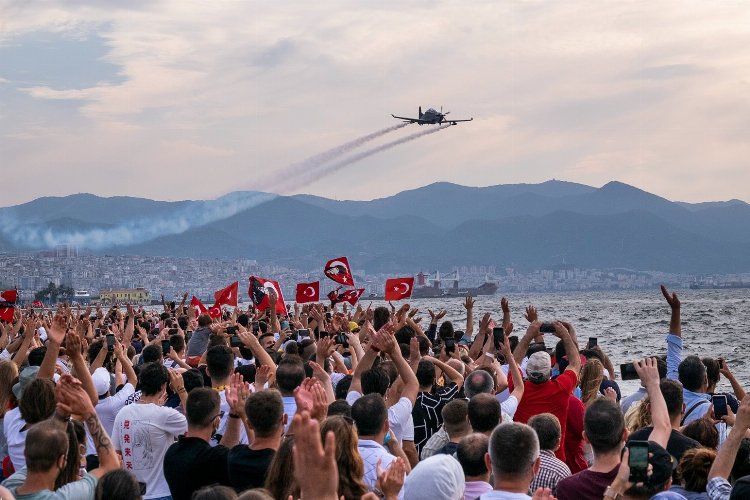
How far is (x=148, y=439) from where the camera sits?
7.45m

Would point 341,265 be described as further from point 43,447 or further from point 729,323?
point 729,323

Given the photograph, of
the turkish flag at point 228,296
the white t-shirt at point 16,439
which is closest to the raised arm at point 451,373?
the white t-shirt at point 16,439

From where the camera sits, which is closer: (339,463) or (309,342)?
(339,463)

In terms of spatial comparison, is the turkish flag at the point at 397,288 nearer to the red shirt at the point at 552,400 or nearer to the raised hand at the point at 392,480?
the red shirt at the point at 552,400

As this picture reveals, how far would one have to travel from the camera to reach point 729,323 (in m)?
85.8

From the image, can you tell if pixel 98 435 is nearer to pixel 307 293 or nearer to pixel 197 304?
pixel 197 304

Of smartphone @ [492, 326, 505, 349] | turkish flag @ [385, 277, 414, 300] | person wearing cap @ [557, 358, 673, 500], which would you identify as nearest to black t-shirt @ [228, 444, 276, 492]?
person wearing cap @ [557, 358, 673, 500]

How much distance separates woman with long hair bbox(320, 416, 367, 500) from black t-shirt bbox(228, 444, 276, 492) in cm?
95

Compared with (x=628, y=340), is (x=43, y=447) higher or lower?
higher

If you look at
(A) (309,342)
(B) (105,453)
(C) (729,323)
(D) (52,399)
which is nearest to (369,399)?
(B) (105,453)

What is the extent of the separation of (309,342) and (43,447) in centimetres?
562

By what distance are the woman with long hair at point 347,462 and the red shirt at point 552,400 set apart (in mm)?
3360

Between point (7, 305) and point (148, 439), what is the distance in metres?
14.9

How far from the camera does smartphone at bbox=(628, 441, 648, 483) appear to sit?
178 inches
